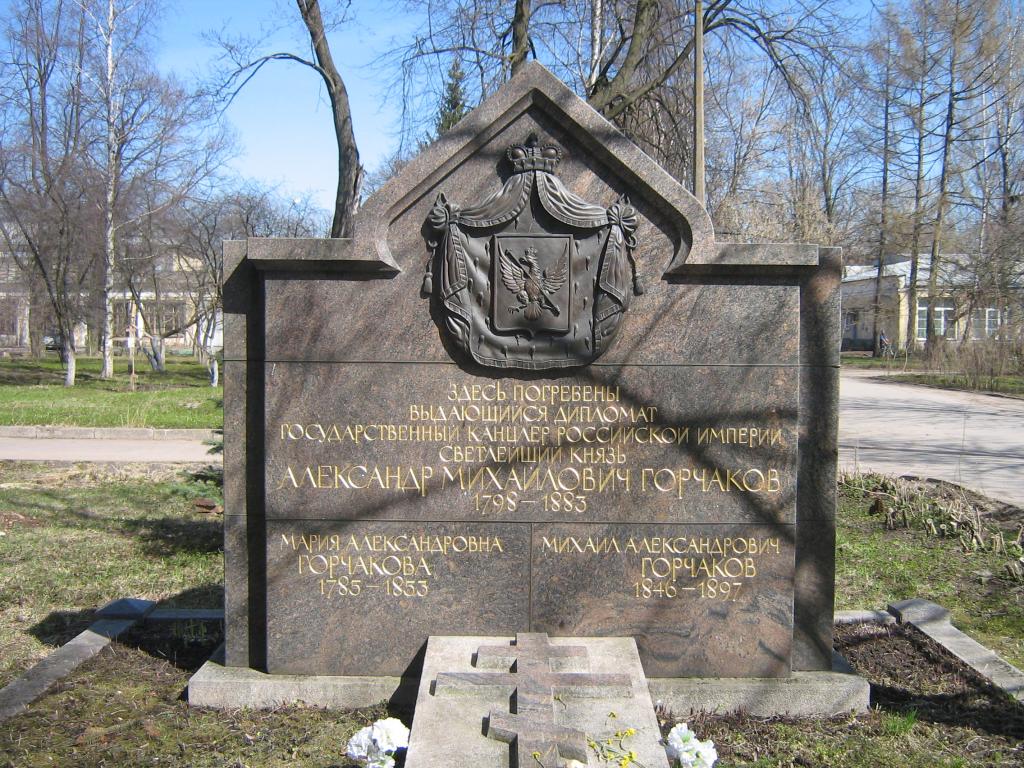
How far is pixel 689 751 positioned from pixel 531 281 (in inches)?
90.2

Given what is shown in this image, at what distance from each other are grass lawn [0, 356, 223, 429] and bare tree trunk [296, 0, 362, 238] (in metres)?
4.93

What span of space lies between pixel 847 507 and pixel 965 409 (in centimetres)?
1240

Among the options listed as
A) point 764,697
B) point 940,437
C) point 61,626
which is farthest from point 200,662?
point 940,437

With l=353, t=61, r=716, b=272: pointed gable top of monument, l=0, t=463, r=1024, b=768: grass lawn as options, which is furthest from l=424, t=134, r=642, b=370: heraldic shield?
l=0, t=463, r=1024, b=768: grass lawn

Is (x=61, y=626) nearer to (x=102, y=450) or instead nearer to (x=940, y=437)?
(x=102, y=450)

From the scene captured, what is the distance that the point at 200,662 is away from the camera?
4887 mm

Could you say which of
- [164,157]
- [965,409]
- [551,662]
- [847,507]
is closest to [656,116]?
[847,507]

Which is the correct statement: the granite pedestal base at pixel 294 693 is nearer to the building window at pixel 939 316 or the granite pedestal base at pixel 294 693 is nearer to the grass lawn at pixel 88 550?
the grass lawn at pixel 88 550

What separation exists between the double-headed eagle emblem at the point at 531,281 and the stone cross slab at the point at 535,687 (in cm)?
163

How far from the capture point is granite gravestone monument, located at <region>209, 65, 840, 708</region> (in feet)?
14.2

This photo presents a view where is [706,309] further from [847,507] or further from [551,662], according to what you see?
[847,507]

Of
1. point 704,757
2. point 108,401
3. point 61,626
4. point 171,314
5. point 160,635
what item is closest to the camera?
point 704,757

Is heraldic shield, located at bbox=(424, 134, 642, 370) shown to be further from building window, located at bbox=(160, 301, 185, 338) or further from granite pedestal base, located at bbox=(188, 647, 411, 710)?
building window, located at bbox=(160, 301, 185, 338)

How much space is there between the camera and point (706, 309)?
437 cm
